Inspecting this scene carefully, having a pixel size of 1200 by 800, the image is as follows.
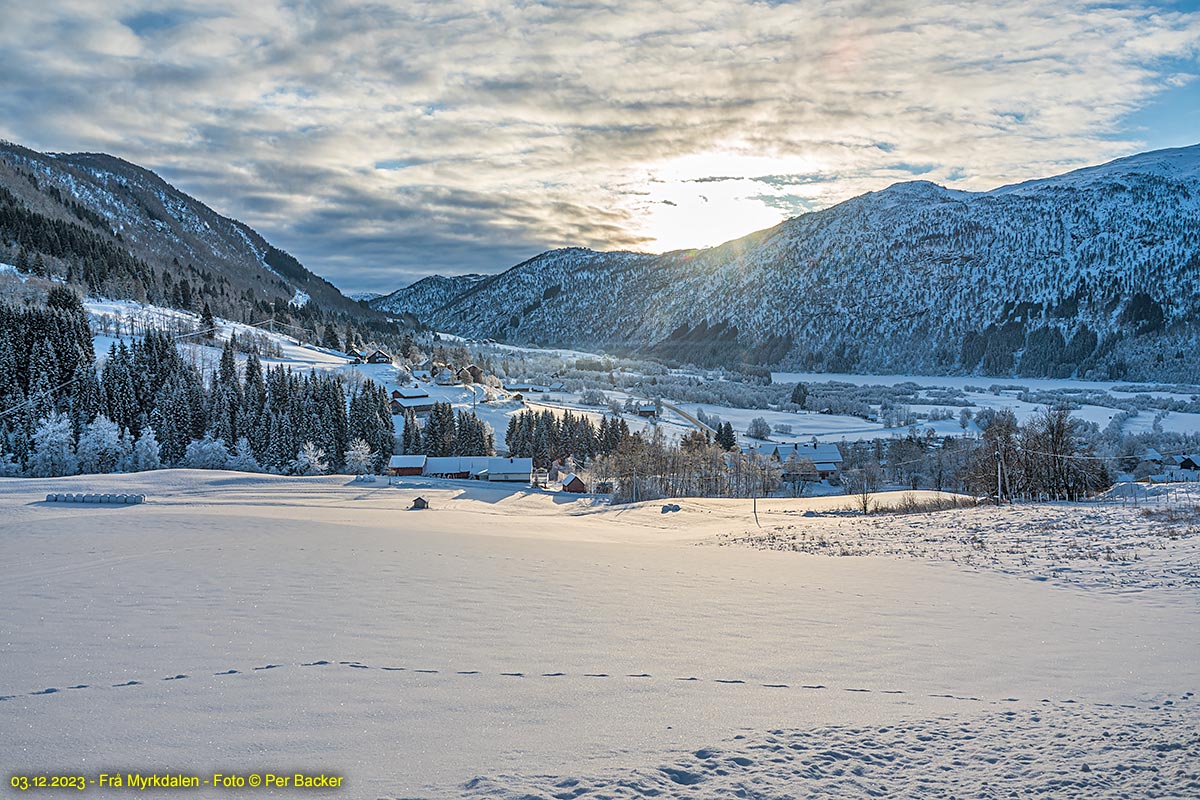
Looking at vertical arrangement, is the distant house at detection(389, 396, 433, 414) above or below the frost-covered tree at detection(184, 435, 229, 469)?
above

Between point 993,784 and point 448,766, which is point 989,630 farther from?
point 448,766

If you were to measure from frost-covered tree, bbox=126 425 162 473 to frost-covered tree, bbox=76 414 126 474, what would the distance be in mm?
957

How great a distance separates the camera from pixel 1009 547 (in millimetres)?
19953

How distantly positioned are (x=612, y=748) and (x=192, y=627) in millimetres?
6493

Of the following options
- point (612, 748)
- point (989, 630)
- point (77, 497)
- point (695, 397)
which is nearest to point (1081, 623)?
point (989, 630)

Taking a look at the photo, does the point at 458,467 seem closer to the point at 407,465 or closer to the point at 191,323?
the point at 407,465

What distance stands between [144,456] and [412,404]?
50.7 meters

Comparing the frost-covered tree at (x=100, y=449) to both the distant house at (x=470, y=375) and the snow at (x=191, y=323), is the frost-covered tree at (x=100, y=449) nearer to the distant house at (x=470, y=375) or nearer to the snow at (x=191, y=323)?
the snow at (x=191, y=323)

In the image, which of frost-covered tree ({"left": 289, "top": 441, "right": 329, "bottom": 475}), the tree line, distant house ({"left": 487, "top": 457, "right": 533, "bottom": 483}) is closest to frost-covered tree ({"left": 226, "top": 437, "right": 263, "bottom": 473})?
the tree line

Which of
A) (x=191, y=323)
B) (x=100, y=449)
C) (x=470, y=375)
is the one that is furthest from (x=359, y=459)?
(x=191, y=323)

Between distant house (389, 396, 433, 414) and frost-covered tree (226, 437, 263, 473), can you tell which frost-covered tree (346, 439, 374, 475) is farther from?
distant house (389, 396, 433, 414)

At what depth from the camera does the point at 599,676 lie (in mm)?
7980

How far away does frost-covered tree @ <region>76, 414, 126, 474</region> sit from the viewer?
212 feet

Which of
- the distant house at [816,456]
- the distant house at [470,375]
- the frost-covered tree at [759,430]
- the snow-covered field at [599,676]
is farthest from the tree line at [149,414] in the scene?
the frost-covered tree at [759,430]
